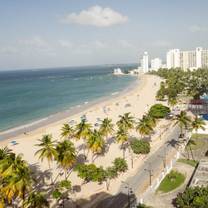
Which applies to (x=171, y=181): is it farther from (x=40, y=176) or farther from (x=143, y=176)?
(x=40, y=176)

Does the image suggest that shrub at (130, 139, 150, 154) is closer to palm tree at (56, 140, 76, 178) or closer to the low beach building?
the low beach building

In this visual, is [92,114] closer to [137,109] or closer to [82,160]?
[137,109]

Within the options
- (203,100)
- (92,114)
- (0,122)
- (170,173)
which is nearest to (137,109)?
(92,114)

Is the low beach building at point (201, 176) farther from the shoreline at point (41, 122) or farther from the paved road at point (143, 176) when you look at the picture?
the shoreline at point (41, 122)

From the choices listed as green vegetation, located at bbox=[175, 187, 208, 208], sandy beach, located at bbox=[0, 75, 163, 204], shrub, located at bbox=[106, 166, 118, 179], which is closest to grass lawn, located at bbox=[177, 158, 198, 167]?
sandy beach, located at bbox=[0, 75, 163, 204]

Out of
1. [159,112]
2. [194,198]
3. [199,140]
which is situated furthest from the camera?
[159,112]

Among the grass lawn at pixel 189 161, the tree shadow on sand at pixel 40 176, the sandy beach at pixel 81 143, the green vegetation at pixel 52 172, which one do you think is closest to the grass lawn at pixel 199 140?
the grass lawn at pixel 189 161

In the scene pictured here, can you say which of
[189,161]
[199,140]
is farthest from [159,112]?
[189,161]
